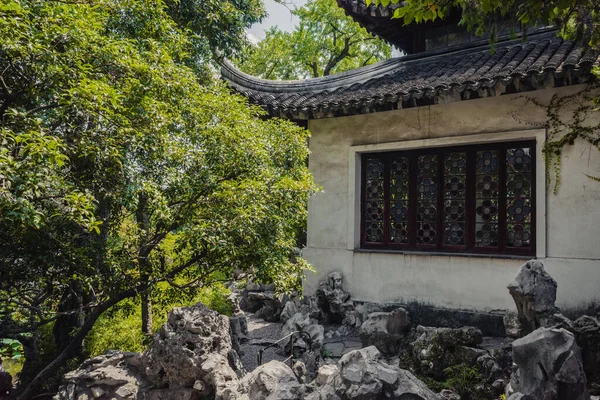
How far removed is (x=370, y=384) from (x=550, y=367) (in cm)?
136

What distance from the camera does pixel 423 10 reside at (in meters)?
4.02

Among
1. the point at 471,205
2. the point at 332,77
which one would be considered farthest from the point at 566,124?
the point at 332,77

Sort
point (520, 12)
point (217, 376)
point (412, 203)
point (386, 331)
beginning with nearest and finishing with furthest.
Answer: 1. point (520, 12)
2. point (217, 376)
3. point (386, 331)
4. point (412, 203)

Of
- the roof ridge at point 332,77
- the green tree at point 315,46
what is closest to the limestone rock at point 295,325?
the roof ridge at point 332,77

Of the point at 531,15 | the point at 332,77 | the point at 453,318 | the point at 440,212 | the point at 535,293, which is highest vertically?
the point at 332,77

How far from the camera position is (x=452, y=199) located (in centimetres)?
712

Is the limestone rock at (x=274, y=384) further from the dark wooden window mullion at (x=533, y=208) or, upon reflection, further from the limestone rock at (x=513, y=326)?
the dark wooden window mullion at (x=533, y=208)

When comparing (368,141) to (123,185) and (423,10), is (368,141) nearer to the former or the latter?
(423,10)

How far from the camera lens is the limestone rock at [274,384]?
2.99 m

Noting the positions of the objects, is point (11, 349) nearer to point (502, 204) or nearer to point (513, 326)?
point (513, 326)

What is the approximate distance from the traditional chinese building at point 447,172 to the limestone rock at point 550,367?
11.0 ft

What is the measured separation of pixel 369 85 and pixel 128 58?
493 cm

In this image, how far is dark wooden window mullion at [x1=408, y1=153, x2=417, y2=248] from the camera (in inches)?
292

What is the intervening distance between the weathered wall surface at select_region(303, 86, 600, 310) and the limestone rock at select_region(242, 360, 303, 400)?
162 inches
